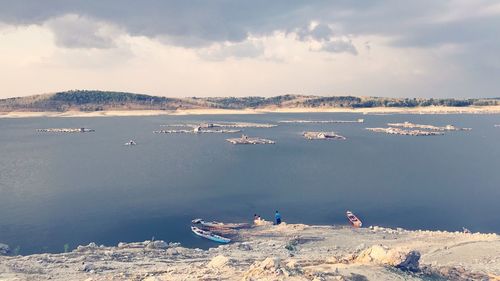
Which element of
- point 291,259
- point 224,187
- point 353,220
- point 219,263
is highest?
point 219,263

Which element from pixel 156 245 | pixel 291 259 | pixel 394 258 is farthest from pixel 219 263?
pixel 156 245

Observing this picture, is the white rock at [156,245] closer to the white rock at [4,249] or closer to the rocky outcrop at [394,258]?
the white rock at [4,249]

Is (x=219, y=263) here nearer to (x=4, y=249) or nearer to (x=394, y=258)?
(x=394, y=258)

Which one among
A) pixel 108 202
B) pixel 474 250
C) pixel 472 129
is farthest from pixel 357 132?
pixel 474 250

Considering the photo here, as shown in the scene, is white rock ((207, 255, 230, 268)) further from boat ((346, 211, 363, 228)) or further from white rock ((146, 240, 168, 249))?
boat ((346, 211, 363, 228))

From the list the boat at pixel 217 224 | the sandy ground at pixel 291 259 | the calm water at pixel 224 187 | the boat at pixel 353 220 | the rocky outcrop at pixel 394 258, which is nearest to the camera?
the sandy ground at pixel 291 259

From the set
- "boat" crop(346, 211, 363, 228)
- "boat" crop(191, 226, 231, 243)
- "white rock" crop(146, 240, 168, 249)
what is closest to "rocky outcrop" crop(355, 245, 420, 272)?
"white rock" crop(146, 240, 168, 249)

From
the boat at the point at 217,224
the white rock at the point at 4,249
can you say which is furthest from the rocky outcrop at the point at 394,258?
the white rock at the point at 4,249
